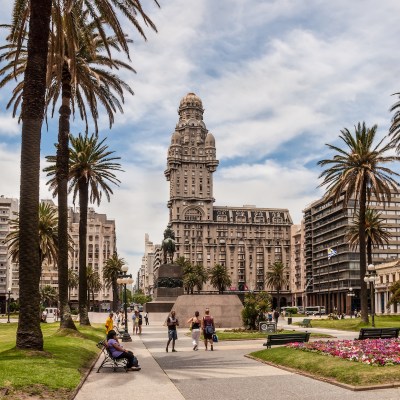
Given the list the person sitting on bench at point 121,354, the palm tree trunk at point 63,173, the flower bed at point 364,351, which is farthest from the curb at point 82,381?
the palm tree trunk at point 63,173

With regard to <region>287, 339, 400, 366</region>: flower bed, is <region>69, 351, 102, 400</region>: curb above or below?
below

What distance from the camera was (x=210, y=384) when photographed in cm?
1420

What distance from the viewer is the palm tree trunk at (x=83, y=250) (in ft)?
135

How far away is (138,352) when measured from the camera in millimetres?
24781

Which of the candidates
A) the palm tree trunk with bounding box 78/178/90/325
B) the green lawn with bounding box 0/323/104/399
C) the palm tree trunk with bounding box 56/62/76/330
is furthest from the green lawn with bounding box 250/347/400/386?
the palm tree trunk with bounding box 78/178/90/325

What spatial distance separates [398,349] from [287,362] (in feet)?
11.8

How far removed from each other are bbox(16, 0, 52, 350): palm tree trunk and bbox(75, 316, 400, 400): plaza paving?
2726mm

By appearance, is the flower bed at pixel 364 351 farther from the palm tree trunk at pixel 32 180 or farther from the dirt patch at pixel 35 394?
the palm tree trunk at pixel 32 180

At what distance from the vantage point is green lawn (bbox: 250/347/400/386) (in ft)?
44.7

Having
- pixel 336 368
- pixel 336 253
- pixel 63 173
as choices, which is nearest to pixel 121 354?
pixel 336 368

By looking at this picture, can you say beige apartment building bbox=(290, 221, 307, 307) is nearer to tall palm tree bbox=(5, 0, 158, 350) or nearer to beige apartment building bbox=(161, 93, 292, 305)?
beige apartment building bbox=(161, 93, 292, 305)

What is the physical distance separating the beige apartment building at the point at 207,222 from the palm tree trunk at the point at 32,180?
542ft

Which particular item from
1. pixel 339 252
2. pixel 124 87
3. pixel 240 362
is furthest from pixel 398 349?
pixel 339 252

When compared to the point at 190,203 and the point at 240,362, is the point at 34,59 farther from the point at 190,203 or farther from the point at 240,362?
the point at 190,203
